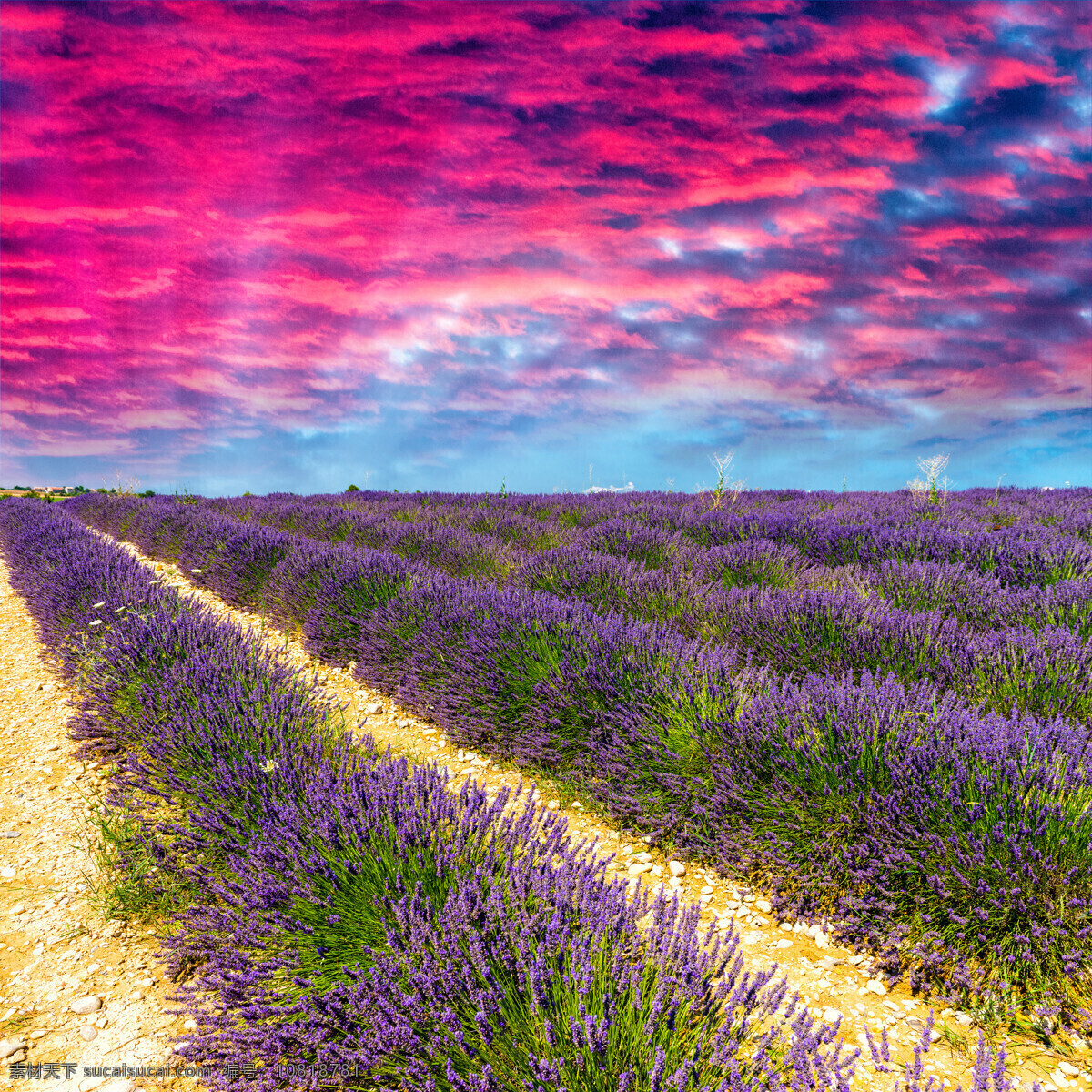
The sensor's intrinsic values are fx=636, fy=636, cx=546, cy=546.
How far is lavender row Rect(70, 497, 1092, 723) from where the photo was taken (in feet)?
10.7

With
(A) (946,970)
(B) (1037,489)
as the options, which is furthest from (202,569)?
(B) (1037,489)

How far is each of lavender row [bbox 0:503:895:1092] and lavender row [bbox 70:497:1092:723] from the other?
5.98ft

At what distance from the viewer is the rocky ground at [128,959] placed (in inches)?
70.0

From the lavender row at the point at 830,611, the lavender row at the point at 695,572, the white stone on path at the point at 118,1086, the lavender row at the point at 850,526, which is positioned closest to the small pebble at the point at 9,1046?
the white stone on path at the point at 118,1086

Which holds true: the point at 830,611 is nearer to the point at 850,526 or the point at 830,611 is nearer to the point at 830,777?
the point at 830,777

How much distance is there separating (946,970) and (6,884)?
3536 millimetres

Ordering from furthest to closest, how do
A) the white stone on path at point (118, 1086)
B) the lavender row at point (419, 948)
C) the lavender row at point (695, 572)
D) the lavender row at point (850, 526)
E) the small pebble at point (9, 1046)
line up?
the lavender row at point (850, 526) → the lavender row at point (695, 572) → the small pebble at point (9, 1046) → the white stone on path at point (118, 1086) → the lavender row at point (419, 948)

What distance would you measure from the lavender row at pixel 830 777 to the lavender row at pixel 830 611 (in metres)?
0.13

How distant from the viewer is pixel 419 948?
5.13 feet

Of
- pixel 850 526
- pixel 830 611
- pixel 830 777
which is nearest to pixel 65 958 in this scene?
pixel 830 777

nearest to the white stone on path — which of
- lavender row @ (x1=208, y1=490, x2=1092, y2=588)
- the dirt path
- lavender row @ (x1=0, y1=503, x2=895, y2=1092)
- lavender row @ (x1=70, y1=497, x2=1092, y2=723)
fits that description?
the dirt path

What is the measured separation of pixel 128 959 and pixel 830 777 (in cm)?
258

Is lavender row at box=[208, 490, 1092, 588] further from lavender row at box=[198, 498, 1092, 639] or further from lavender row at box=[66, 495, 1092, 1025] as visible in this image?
lavender row at box=[66, 495, 1092, 1025]

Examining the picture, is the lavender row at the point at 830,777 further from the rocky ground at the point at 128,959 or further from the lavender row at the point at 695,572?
the lavender row at the point at 695,572
